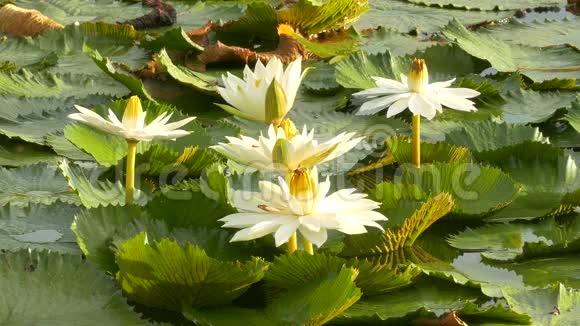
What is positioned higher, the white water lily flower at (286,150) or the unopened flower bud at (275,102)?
the unopened flower bud at (275,102)

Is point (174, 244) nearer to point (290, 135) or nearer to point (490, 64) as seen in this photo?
point (290, 135)

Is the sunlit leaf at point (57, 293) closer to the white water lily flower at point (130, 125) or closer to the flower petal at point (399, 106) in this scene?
the white water lily flower at point (130, 125)

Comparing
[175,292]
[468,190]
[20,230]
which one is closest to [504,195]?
[468,190]

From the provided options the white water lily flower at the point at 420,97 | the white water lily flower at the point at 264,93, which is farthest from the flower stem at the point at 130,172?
the white water lily flower at the point at 420,97

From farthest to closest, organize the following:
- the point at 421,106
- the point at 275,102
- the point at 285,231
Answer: the point at 421,106 → the point at 275,102 → the point at 285,231

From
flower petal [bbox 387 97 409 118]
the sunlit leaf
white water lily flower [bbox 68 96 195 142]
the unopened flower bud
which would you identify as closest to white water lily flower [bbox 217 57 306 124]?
the unopened flower bud

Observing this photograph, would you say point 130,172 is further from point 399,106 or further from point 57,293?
point 399,106

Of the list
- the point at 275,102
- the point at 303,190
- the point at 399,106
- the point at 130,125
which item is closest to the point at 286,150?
the point at 303,190

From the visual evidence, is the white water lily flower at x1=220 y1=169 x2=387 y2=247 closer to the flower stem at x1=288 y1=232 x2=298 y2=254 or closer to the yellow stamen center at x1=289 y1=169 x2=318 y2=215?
the yellow stamen center at x1=289 y1=169 x2=318 y2=215
